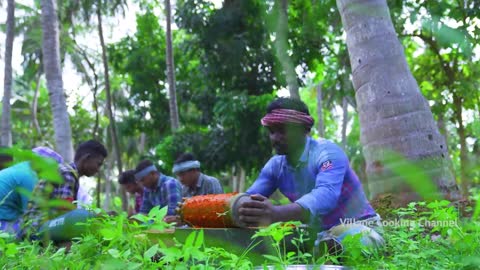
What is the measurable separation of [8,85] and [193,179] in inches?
296

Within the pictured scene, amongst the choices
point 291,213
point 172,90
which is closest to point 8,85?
point 172,90

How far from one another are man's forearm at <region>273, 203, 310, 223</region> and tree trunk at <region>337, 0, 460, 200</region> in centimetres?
177

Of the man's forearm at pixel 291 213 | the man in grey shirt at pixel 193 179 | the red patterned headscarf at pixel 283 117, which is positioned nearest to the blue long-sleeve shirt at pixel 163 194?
the man in grey shirt at pixel 193 179

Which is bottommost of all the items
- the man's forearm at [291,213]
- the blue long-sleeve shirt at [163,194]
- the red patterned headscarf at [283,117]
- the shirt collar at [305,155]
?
the blue long-sleeve shirt at [163,194]

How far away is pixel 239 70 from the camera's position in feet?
47.5

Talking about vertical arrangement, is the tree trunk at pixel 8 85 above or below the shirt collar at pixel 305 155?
above

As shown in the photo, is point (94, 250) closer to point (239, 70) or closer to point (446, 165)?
point (446, 165)

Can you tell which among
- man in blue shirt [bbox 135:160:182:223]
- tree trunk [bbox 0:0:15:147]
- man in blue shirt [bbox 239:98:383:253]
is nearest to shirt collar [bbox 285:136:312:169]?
man in blue shirt [bbox 239:98:383:253]

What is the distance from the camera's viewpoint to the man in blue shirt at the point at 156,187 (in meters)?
7.39

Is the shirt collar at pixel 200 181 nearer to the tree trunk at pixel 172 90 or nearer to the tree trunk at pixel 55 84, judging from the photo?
the tree trunk at pixel 55 84

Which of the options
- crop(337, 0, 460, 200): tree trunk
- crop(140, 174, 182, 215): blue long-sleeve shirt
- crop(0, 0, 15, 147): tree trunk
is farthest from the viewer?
crop(0, 0, 15, 147): tree trunk

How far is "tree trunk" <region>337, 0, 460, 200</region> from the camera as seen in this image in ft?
14.5

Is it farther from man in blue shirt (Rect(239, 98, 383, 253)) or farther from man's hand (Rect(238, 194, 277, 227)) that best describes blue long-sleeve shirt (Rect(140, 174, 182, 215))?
man's hand (Rect(238, 194, 277, 227))

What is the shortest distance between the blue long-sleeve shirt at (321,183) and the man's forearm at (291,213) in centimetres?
3
